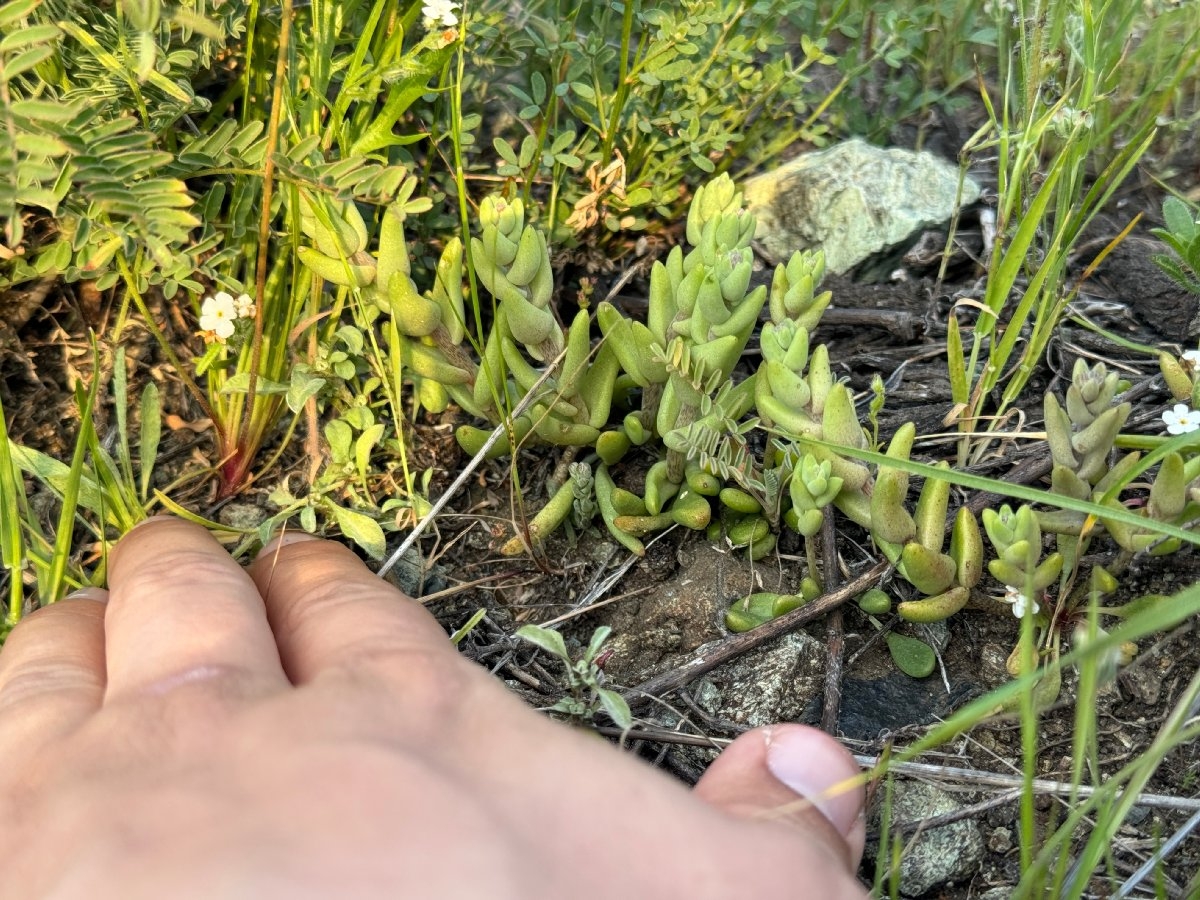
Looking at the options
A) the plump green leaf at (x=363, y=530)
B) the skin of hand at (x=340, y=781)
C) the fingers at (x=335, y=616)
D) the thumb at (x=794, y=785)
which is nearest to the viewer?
the skin of hand at (x=340, y=781)

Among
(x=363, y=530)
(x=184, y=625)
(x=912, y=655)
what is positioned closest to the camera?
(x=184, y=625)

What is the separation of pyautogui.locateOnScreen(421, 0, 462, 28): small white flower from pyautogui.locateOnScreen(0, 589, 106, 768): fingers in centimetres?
120

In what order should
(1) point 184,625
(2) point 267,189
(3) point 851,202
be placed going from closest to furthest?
(1) point 184,625, (2) point 267,189, (3) point 851,202

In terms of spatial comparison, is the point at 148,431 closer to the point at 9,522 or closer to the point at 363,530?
the point at 9,522

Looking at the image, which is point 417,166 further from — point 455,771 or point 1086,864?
point 1086,864

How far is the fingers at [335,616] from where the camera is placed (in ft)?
4.99

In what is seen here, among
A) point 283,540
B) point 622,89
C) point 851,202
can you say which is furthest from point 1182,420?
point 283,540

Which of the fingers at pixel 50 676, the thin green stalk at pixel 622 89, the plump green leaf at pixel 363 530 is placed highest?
the thin green stalk at pixel 622 89

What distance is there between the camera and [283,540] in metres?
1.98

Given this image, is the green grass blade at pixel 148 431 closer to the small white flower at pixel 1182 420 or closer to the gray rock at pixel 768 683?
the gray rock at pixel 768 683

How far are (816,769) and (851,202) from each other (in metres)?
1.73

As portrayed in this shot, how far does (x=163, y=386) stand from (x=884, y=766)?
1.80m

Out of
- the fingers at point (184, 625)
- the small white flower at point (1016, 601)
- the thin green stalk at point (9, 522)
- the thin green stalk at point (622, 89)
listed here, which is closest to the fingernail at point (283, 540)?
the fingers at point (184, 625)

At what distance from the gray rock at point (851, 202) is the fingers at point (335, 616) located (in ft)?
4.95
